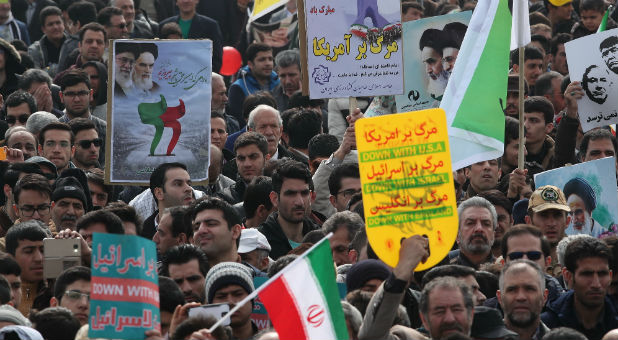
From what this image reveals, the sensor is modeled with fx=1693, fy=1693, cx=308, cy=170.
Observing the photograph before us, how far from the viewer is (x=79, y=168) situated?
13062 millimetres

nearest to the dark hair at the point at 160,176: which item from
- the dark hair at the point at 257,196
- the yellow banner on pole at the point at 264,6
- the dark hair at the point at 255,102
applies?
the dark hair at the point at 257,196

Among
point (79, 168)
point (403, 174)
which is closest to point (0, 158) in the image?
point (79, 168)

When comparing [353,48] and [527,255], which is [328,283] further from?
[353,48]

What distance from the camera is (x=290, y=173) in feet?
38.8

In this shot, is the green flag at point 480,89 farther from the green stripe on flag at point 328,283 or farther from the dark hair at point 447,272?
the green stripe on flag at point 328,283

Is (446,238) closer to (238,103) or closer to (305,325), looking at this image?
(305,325)

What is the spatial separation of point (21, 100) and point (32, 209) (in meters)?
2.98

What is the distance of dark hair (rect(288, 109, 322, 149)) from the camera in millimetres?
13945

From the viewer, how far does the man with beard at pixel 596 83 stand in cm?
1327

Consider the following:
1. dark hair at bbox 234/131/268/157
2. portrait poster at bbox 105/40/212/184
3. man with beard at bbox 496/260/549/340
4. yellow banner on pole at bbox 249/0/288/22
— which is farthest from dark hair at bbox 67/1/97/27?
man with beard at bbox 496/260/549/340

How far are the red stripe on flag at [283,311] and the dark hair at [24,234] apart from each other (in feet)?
10.1

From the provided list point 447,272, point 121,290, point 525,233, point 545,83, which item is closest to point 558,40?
point 545,83

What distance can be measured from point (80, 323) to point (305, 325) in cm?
166

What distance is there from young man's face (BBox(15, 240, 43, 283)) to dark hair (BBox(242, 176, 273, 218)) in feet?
6.23
